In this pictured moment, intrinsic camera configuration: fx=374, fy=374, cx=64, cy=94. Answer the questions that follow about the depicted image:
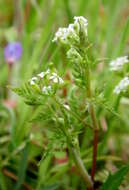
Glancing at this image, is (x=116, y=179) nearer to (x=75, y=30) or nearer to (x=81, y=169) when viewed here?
(x=81, y=169)

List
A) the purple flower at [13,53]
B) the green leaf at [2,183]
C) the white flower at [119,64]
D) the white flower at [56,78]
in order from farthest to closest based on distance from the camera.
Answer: the purple flower at [13,53], the green leaf at [2,183], the white flower at [119,64], the white flower at [56,78]

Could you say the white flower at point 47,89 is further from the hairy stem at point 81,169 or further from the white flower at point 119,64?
the white flower at point 119,64

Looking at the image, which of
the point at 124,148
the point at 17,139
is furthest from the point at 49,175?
the point at 124,148

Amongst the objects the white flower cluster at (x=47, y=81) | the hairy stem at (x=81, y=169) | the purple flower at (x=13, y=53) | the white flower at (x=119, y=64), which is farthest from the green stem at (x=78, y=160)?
the purple flower at (x=13, y=53)

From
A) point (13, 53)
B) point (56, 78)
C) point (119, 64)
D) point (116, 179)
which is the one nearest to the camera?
point (56, 78)

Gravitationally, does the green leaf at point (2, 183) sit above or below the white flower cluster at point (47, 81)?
below

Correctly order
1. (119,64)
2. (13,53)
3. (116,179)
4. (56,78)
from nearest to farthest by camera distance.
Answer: (56,78), (116,179), (119,64), (13,53)

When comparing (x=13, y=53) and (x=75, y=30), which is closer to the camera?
(x=75, y=30)

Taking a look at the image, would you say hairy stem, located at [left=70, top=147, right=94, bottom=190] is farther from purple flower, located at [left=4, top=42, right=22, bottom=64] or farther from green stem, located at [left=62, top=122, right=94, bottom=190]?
purple flower, located at [left=4, top=42, right=22, bottom=64]

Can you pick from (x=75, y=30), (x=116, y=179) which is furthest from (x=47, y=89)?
(x=116, y=179)

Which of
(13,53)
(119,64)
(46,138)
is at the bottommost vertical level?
(46,138)

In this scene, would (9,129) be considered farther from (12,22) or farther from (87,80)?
(12,22)

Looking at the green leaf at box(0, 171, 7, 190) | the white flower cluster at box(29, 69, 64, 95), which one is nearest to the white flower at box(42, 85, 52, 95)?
the white flower cluster at box(29, 69, 64, 95)

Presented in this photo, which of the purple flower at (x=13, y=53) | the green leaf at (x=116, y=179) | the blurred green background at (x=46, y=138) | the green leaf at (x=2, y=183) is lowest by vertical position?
the green leaf at (x=116, y=179)
